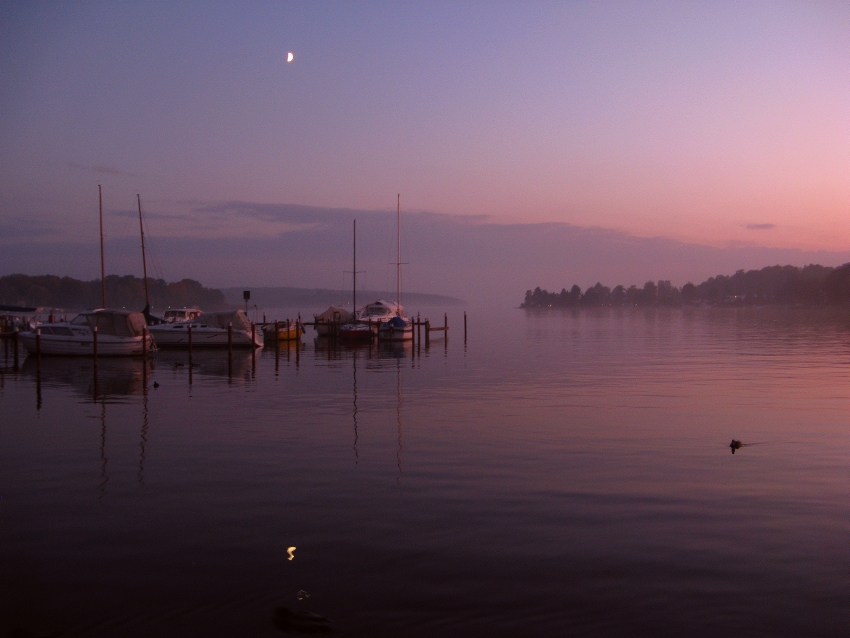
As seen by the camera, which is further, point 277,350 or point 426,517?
point 277,350

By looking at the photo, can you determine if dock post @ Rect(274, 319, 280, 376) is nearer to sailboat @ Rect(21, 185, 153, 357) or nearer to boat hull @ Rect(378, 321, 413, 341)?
sailboat @ Rect(21, 185, 153, 357)

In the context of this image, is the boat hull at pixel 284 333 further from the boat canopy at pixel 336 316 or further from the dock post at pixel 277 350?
the boat canopy at pixel 336 316

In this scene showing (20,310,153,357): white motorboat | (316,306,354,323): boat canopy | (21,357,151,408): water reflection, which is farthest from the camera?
(316,306,354,323): boat canopy

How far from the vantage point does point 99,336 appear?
41188 millimetres

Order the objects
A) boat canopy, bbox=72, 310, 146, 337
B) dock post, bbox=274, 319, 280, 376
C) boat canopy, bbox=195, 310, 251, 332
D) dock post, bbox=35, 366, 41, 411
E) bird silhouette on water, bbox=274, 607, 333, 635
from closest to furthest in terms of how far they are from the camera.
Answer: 1. bird silhouette on water, bbox=274, 607, 333, 635
2. dock post, bbox=35, 366, 41, 411
3. dock post, bbox=274, 319, 280, 376
4. boat canopy, bbox=72, 310, 146, 337
5. boat canopy, bbox=195, 310, 251, 332

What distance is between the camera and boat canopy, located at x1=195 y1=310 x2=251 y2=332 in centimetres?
Answer: 4991

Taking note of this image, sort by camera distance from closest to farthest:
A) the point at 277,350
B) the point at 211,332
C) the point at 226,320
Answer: the point at 277,350 < the point at 211,332 < the point at 226,320

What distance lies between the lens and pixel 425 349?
53156 mm

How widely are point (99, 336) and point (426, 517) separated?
35.3 metres

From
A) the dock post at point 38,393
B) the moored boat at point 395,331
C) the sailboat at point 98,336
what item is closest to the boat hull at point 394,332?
the moored boat at point 395,331

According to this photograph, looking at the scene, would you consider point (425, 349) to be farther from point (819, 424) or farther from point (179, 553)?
point (179, 553)

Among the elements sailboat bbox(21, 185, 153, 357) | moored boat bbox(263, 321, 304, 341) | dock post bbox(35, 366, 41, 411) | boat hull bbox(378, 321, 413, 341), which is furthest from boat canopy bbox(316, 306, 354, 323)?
dock post bbox(35, 366, 41, 411)

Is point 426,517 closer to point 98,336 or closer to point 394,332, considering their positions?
point 98,336

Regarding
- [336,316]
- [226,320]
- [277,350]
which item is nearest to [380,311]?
[336,316]
